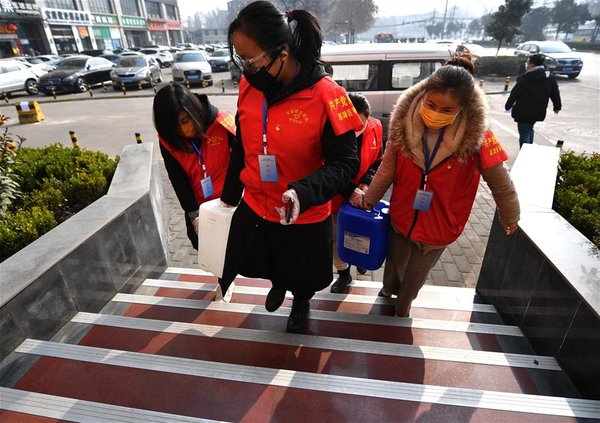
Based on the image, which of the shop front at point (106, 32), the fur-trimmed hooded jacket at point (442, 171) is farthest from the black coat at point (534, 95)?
the shop front at point (106, 32)

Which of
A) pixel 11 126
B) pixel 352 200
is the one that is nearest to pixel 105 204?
pixel 352 200

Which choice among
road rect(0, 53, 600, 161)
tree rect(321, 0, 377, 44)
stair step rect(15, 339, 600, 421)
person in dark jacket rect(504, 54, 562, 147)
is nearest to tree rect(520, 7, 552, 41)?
tree rect(321, 0, 377, 44)

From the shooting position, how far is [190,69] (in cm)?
1650

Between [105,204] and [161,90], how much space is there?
1388mm

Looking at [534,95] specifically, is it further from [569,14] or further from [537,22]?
[537,22]

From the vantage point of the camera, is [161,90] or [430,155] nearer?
[430,155]

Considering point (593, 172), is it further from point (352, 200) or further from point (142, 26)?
point (142, 26)

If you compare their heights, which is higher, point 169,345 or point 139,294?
point 169,345

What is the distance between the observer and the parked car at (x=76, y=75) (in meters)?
16.2

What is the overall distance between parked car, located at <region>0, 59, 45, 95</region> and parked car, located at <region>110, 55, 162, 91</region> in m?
3.49

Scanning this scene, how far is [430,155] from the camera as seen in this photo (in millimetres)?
2062

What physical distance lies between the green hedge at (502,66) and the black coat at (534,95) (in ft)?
42.4

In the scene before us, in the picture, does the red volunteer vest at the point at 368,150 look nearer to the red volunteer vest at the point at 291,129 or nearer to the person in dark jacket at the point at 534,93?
the red volunteer vest at the point at 291,129

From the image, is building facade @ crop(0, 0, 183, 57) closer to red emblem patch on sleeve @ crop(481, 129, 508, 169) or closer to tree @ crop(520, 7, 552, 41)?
red emblem patch on sleeve @ crop(481, 129, 508, 169)
